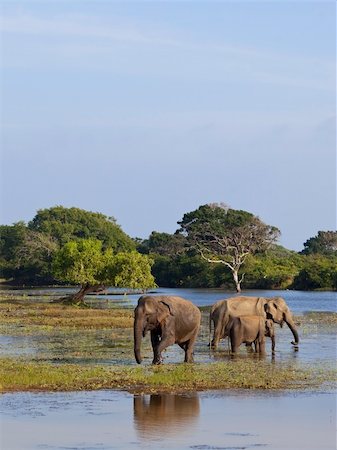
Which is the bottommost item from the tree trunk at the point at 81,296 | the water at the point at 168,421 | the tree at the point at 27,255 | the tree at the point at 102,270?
the water at the point at 168,421

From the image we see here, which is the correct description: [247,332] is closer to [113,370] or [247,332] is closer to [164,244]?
[113,370]

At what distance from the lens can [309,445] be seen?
14438mm

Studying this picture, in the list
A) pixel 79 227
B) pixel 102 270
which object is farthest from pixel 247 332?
pixel 79 227

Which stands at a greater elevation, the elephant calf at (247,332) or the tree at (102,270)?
the tree at (102,270)

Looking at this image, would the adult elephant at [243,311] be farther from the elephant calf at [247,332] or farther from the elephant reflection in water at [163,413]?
the elephant reflection in water at [163,413]

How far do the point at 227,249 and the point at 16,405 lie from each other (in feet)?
260

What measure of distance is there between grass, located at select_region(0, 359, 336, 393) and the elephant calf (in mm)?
4823

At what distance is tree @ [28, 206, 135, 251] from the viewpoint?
11694 cm

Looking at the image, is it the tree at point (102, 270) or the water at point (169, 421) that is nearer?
the water at point (169, 421)

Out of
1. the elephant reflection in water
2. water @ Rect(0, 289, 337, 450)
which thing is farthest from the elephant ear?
the elephant reflection in water

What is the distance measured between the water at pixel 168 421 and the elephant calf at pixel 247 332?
8999mm

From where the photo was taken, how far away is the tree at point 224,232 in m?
101

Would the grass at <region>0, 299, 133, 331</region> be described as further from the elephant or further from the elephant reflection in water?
the elephant reflection in water

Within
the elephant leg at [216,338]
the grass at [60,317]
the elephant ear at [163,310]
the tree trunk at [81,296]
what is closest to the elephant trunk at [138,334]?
the elephant ear at [163,310]
